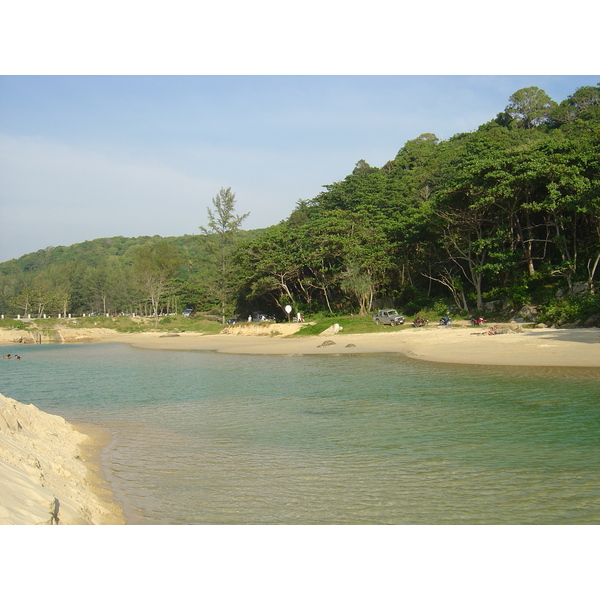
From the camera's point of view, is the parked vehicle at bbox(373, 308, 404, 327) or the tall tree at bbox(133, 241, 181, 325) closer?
the parked vehicle at bbox(373, 308, 404, 327)

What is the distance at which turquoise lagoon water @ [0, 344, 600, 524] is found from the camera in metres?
6.53

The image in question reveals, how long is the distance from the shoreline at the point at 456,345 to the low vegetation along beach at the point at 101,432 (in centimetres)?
4

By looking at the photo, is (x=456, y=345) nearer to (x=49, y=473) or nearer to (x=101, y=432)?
(x=101, y=432)

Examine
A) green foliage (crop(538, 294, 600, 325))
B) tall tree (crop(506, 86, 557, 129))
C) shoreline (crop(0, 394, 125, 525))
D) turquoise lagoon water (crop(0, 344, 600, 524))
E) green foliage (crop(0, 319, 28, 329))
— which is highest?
tall tree (crop(506, 86, 557, 129))

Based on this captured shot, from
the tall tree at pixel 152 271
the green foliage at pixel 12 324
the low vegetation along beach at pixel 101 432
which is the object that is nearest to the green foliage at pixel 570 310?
the low vegetation along beach at pixel 101 432

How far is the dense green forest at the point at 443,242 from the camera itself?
3038 cm

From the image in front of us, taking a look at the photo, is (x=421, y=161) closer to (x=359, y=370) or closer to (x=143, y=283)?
(x=143, y=283)

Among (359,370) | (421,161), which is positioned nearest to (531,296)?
(359,370)

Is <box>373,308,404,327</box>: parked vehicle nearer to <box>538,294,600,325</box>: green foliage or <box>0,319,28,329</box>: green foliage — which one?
<box>538,294,600,325</box>: green foliage

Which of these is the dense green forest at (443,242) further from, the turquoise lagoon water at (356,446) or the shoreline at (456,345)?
the turquoise lagoon water at (356,446)

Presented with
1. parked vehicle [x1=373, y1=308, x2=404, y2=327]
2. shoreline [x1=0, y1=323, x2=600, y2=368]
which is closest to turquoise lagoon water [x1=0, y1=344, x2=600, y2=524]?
shoreline [x1=0, y1=323, x2=600, y2=368]

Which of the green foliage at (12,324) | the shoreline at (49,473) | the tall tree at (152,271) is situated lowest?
the shoreline at (49,473)

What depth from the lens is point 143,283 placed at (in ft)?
221

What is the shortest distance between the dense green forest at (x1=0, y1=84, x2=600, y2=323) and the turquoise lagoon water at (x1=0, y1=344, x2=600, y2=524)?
14560 mm
